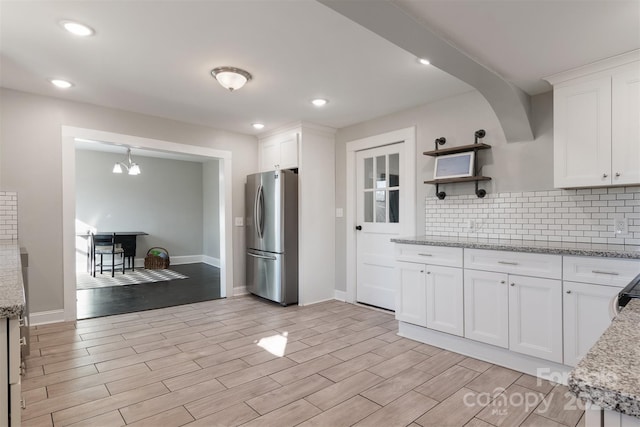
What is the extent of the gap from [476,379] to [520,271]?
0.82 metres

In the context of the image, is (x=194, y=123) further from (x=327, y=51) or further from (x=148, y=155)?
(x=148, y=155)

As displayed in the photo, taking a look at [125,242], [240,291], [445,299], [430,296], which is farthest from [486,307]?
[125,242]

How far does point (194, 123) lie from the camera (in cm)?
445

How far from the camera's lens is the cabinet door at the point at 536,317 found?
2.30m

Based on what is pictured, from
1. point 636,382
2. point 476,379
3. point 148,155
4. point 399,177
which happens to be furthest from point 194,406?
Result: point 148,155

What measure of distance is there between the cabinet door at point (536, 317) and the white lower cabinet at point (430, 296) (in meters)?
0.39

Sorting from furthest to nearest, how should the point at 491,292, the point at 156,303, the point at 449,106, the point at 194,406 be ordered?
the point at 156,303 < the point at 449,106 < the point at 491,292 < the point at 194,406

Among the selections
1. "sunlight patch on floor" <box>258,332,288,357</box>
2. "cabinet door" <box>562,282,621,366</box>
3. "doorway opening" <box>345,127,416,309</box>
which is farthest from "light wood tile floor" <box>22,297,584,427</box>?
"doorway opening" <box>345,127,416,309</box>

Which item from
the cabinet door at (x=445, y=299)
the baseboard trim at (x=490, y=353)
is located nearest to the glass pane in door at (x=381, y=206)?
the cabinet door at (x=445, y=299)

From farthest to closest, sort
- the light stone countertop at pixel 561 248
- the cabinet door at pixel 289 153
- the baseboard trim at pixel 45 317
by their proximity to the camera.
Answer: the cabinet door at pixel 289 153
the baseboard trim at pixel 45 317
the light stone countertop at pixel 561 248

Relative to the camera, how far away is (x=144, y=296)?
4727 millimetres

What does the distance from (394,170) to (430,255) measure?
1.36m

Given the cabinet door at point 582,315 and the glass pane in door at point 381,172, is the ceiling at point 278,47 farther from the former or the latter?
the cabinet door at point 582,315

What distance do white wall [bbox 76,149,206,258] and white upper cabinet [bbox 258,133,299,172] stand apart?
3.29 metres
